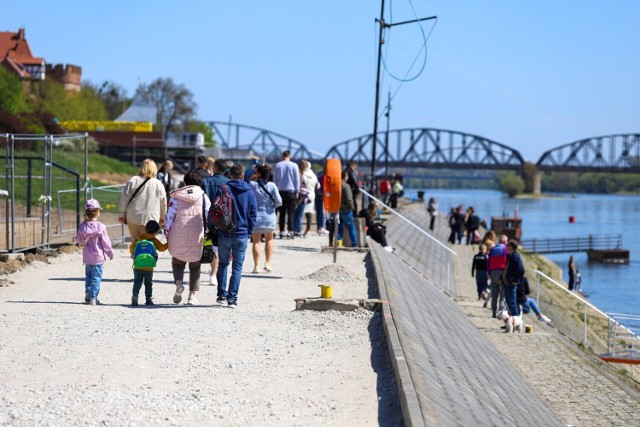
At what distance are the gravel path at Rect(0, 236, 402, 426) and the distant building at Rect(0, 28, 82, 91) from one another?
3813 inches

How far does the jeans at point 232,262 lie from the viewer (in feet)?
44.2

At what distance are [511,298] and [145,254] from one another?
1024 cm

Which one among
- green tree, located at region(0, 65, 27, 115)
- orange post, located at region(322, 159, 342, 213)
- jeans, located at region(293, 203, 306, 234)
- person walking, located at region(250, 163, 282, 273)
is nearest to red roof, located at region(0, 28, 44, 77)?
green tree, located at region(0, 65, 27, 115)

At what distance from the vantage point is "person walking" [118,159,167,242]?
14336 mm

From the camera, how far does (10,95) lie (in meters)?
64.9

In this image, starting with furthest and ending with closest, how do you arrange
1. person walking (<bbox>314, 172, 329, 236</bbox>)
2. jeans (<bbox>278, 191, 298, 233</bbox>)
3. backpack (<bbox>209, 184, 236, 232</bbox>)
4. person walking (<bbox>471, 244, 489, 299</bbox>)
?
person walking (<bbox>471, 244, 489, 299</bbox>), person walking (<bbox>314, 172, 329, 236</bbox>), jeans (<bbox>278, 191, 298, 233</bbox>), backpack (<bbox>209, 184, 236, 232</bbox>)

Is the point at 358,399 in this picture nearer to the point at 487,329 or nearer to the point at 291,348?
the point at 291,348

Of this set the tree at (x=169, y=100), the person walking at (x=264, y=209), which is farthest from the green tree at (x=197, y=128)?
the person walking at (x=264, y=209)

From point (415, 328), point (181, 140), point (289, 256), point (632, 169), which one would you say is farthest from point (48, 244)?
point (632, 169)

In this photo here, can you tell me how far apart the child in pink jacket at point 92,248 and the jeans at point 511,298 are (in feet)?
33.8

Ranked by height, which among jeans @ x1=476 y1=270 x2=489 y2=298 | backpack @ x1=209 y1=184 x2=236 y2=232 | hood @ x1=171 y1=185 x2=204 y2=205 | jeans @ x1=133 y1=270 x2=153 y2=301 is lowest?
jeans @ x1=476 y1=270 x2=489 y2=298

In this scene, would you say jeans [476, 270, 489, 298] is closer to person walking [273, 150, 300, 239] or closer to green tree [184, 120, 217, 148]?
person walking [273, 150, 300, 239]

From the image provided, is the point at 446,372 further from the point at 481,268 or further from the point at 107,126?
the point at 107,126

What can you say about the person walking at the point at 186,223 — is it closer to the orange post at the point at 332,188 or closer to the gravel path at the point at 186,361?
the gravel path at the point at 186,361
